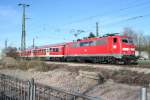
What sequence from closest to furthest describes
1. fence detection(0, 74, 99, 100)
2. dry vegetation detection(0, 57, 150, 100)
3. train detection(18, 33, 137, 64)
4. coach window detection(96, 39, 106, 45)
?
1. fence detection(0, 74, 99, 100)
2. dry vegetation detection(0, 57, 150, 100)
3. train detection(18, 33, 137, 64)
4. coach window detection(96, 39, 106, 45)

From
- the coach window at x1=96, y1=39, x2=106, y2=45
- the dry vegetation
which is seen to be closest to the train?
the coach window at x1=96, y1=39, x2=106, y2=45

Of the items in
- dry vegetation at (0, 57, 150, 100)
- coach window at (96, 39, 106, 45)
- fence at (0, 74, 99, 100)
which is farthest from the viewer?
coach window at (96, 39, 106, 45)

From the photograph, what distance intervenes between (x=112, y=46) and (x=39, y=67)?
8009 mm

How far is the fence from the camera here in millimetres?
5375

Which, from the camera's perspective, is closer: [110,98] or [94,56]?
[110,98]

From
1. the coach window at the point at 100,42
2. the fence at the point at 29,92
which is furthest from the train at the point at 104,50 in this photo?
the fence at the point at 29,92

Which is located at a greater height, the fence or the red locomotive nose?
the red locomotive nose

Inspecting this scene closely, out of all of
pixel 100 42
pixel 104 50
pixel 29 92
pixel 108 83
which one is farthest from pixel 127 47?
pixel 29 92

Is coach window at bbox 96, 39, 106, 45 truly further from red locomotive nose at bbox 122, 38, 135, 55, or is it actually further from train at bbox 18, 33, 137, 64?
red locomotive nose at bbox 122, 38, 135, 55

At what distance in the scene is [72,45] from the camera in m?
41.0

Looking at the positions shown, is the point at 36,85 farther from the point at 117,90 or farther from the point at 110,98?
the point at 117,90

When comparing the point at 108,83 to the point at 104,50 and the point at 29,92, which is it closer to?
the point at 29,92

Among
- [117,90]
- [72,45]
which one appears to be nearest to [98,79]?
[117,90]

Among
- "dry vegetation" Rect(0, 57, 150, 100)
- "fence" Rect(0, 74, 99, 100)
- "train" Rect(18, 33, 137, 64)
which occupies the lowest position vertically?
"dry vegetation" Rect(0, 57, 150, 100)
